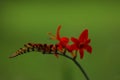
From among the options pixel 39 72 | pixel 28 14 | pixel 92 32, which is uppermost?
pixel 28 14

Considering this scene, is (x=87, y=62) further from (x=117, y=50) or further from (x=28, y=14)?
(x=28, y=14)

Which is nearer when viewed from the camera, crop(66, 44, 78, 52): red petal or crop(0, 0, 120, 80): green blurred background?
crop(66, 44, 78, 52): red petal

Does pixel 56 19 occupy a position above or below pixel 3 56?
above

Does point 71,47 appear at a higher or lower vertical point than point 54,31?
lower

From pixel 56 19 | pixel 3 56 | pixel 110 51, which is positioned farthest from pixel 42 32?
pixel 110 51

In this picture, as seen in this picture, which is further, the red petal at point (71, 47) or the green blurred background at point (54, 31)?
the green blurred background at point (54, 31)

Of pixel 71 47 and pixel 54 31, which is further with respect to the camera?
pixel 54 31

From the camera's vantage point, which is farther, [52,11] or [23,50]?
[52,11]
